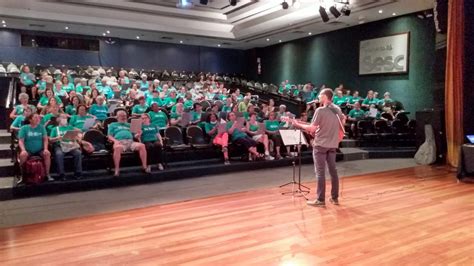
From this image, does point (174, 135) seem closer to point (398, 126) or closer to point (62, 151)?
point (62, 151)

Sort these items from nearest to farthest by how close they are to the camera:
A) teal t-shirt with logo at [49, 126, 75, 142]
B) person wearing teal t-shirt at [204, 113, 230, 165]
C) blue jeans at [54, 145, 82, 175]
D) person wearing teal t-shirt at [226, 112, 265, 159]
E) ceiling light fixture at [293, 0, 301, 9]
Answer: blue jeans at [54, 145, 82, 175] → teal t-shirt with logo at [49, 126, 75, 142] → person wearing teal t-shirt at [204, 113, 230, 165] → person wearing teal t-shirt at [226, 112, 265, 159] → ceiling light fixture at [293, 0, 301, 9]

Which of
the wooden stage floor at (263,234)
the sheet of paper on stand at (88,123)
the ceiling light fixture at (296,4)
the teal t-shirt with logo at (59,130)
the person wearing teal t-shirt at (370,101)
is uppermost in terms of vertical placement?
the ceiling light fixture at (296,4)

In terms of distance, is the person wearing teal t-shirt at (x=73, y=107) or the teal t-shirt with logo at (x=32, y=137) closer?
the teal t-shirt with logo at (x=32, y=137)

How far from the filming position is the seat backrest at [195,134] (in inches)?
295

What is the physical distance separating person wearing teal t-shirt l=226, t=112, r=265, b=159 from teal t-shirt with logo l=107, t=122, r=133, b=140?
2.04m

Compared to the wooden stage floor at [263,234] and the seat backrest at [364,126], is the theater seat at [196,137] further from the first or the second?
the seat backrest at [364,126]

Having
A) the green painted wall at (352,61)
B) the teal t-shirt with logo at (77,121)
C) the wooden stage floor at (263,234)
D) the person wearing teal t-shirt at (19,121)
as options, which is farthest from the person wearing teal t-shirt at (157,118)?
the green painted wall at (352,61)

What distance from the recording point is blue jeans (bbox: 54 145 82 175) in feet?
18.4

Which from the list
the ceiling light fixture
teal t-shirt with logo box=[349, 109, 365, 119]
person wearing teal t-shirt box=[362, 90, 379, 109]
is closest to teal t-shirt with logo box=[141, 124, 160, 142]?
teal t-shirt with logo box=[349, 109, 365, 119]

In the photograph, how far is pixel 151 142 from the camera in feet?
21.6

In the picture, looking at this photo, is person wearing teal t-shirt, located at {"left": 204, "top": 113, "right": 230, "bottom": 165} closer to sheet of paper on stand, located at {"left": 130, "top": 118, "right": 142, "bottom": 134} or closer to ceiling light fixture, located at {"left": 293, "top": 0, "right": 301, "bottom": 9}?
sheet of paper on stand, located at {"left": 130, "top": 118, "right": 142, "bottom": 134}

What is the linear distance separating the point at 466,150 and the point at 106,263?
5.93m

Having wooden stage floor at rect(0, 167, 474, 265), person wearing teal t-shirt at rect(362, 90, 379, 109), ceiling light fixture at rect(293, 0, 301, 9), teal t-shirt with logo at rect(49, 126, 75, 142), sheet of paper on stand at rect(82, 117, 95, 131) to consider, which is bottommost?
wooden stage floor at rect(0, 167, 474, 265)

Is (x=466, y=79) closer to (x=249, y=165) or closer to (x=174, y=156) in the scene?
(x=249, y=165)
